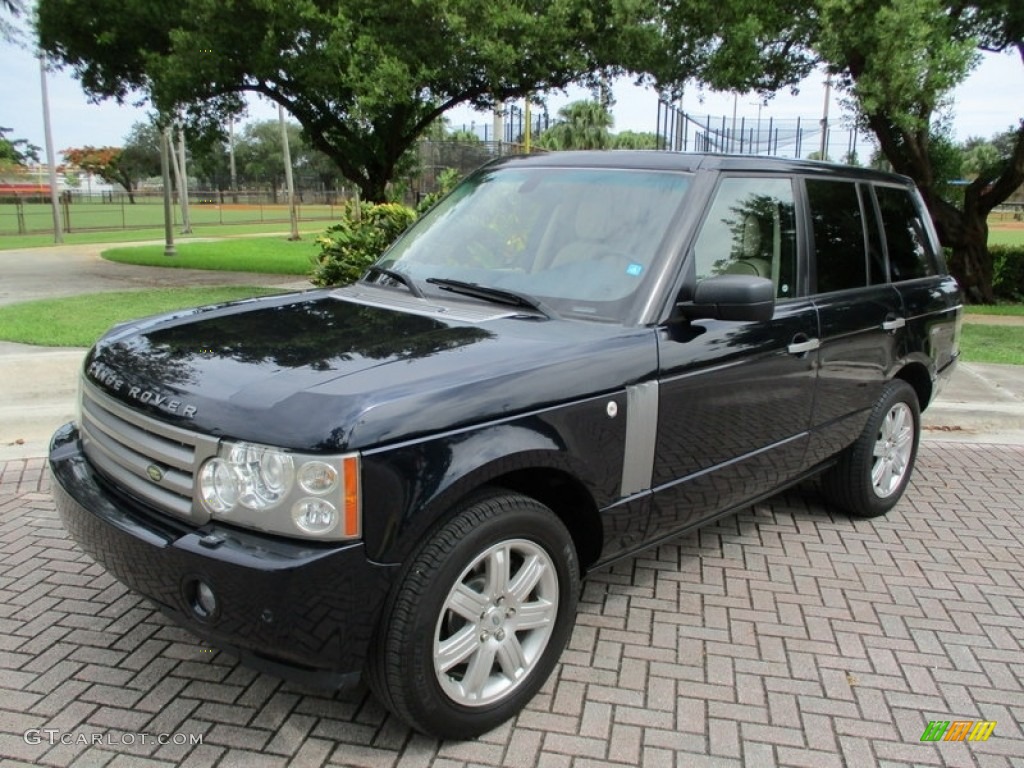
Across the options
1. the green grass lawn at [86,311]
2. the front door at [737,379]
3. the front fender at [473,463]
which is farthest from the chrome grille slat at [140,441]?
the green grass lawn at [86,311]

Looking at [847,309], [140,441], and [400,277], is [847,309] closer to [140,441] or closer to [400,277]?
[400,277]

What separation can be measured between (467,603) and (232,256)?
1978 centimetres

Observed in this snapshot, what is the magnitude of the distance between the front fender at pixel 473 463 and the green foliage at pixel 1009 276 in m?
16.6

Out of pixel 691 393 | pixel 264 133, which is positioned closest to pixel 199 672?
pixel 691 393

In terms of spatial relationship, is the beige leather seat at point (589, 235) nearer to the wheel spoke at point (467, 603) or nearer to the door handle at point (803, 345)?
the door handle at point (803, 345)

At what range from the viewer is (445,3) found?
1273cm

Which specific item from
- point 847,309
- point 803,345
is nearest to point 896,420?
point 847,309

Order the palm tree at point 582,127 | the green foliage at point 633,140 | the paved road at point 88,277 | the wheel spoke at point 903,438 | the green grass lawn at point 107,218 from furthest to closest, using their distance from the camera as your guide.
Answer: the palm tree at point 582,127 → the green foliage at point 633,140 → the green grass lawn at point 107,218 → the paved road at point 88,277 → the wheel spoke at point 903,438

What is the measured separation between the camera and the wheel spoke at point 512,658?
112 inches

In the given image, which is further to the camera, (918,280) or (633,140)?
(633,140)

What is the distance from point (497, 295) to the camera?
3512 mm

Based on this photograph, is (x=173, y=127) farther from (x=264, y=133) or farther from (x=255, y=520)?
(x=264, y=133)

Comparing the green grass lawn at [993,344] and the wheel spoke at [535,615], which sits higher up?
the wheel spoke at [535,615]

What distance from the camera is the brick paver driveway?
2.81 m
